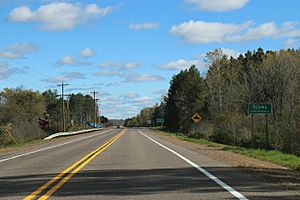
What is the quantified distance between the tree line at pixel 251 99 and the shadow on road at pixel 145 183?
17183mm

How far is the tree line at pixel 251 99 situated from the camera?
124 ft

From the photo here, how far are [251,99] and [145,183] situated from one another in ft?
160

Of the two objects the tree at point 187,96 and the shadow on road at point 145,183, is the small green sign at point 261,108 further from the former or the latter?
the tree at point 187,96

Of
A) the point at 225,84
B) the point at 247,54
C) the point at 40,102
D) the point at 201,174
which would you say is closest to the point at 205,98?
the point at 247,54

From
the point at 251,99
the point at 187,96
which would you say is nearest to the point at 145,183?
the point at 251,99

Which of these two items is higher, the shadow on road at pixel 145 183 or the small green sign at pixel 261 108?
the small green sign at pixel 261 108

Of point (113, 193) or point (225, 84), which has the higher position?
point (225, 84)

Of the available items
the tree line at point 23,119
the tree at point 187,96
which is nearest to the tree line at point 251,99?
the tree at point 187,96

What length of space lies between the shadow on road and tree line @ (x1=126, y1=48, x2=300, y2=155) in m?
17.2

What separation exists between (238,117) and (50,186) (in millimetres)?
40588

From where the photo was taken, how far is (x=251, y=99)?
59406mm

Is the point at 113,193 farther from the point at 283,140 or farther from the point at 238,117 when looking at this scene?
the point at 238,117

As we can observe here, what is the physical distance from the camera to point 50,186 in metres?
12.0

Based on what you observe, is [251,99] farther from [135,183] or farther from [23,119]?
[135,183]
